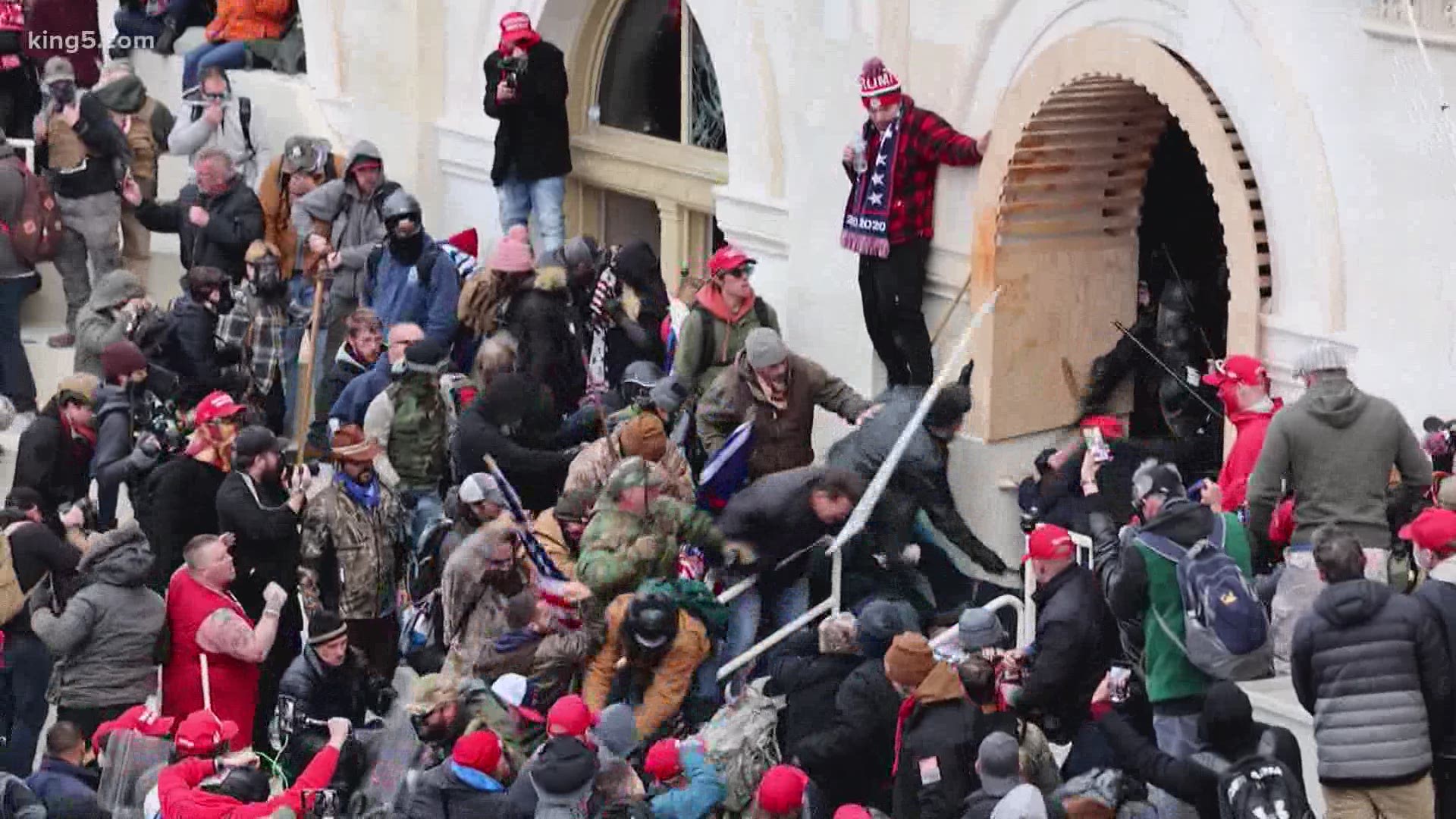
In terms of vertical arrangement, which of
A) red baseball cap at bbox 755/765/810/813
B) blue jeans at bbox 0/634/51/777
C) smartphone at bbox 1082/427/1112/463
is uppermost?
smartphone at bbox 1082/427/1112/463

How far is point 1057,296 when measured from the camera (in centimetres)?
1409

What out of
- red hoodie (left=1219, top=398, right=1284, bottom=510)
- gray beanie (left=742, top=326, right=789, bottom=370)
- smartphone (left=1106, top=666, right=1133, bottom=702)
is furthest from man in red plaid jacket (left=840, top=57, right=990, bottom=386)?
smartphone (left=1106, top=666, right=1133, bottom=702)

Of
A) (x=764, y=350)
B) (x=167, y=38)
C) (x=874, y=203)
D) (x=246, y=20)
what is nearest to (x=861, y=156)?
(x=874, y=203)

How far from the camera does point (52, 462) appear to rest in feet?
46.4

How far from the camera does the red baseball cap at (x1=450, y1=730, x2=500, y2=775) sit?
33.9ft

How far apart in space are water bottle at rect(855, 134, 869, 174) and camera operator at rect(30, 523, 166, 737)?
149 inches

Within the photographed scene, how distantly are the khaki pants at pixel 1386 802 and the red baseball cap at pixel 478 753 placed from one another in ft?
8.91

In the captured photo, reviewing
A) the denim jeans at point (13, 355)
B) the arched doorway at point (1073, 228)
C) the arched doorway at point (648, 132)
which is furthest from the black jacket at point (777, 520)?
the denim jeans at point (13, 355)

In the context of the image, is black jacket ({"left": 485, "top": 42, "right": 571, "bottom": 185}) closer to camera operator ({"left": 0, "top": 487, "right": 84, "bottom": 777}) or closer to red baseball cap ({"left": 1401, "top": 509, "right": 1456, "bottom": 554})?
camera operator ({"left": 0, "top": 487, "right": 84, "bottom": 777})

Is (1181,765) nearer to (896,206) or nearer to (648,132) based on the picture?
(896,206)

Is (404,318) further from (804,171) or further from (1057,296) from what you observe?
(1057,296)

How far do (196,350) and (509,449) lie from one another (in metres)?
2.95

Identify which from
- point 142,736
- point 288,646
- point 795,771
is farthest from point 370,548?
point 795,771

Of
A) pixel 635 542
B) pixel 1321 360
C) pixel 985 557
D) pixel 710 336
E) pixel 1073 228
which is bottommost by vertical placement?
pixel 985 557
